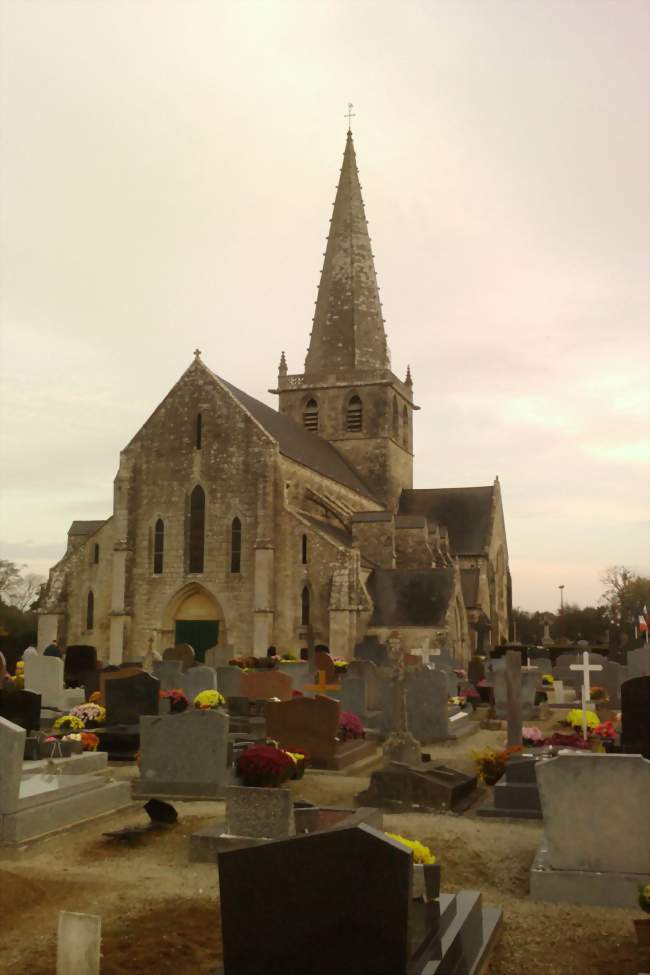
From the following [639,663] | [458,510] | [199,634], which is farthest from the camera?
[458,510]

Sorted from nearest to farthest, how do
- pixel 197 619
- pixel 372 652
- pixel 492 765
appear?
1. pixel 492 765
2. pixel 372 652
3. pixel 197 619

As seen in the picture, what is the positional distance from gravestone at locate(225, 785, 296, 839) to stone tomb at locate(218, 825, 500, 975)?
10.9 feet

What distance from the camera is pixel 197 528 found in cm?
3259

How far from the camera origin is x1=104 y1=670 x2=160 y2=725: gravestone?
44.3 feet

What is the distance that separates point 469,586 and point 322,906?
126 ft

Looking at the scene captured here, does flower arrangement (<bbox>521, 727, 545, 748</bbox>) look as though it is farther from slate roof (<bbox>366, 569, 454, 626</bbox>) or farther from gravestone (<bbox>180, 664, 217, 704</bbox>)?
slate roof (<bbox>366, 569, 454, 626</bbox>)

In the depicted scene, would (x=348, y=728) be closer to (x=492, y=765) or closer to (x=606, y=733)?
(x=492, y=765)

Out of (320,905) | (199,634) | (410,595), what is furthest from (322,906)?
(410,595)

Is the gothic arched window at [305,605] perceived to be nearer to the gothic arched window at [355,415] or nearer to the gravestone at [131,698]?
the gothic arched window at [355,415]

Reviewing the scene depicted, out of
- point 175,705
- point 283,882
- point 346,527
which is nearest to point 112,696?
point 175,705

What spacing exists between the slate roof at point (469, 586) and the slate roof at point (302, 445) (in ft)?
18.5

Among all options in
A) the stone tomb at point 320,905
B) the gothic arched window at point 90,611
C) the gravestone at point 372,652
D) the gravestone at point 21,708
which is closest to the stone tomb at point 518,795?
the stone tomb at point 320,905

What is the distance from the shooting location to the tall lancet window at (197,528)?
3238cm

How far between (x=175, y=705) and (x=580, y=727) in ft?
20.3
